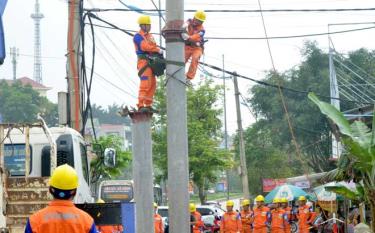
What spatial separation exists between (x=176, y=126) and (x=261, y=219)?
1365 centimetres

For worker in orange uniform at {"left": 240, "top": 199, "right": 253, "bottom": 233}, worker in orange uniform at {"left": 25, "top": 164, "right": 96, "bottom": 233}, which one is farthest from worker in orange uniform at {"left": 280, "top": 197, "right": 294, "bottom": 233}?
worker in orange uniform at {"left": 25, "top": 164, "right": 96, "bottom": 233}

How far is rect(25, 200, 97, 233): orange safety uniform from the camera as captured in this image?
5.65 meters

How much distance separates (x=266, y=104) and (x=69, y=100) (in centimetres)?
3401

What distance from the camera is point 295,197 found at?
25.4m

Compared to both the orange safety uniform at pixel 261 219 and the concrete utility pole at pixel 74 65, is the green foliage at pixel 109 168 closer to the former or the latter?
the concrete utility pole at pixel 74 65

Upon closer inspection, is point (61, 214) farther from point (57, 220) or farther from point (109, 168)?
point (109, 168)

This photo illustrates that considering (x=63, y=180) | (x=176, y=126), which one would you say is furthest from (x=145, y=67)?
(x=63, y=180)

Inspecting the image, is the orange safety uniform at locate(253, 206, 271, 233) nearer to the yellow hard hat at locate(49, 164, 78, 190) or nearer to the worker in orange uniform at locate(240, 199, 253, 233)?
the worker in orange uniform at locate(240, 199, 253, 233)

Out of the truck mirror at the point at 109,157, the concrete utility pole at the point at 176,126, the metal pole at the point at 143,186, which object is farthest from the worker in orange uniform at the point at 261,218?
the metal pole at the point at 143,186

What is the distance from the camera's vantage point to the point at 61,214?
18.6 feet

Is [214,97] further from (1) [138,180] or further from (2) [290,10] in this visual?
(1) [138,180]

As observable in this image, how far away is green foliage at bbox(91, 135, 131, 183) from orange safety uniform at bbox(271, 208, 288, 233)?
15.4 ft

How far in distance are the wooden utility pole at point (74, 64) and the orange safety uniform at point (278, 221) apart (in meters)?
7.25

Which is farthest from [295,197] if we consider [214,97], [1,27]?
[1,27]
